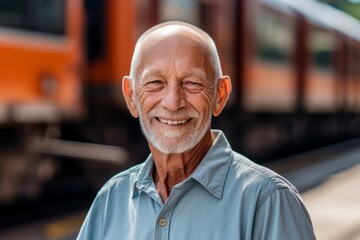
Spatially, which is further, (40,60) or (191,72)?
(40,60)

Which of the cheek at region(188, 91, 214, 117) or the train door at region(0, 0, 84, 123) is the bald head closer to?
the cheek at region(188, 91, 214, 117)

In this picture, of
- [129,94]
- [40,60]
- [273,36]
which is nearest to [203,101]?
[129,94]

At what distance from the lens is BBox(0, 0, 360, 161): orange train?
6891 mm

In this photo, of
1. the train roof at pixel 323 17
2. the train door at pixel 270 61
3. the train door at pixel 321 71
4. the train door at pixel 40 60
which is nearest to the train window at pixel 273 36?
the train door at pixel 270 61

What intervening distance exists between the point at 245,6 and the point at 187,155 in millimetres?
10855

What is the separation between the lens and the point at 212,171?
4.54 ft

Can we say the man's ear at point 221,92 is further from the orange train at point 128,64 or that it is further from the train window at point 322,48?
the train window at point 322,48

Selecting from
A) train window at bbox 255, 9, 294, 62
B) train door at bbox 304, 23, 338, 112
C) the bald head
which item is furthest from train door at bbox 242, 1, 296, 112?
the bald head

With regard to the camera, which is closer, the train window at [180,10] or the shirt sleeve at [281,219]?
the shirt sleeve at [281,219]

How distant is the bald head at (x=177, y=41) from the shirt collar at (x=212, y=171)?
0.13 metres

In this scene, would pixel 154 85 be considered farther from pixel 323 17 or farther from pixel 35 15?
pixel 323 17

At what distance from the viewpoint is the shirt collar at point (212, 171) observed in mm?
1354

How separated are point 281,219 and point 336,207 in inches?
268

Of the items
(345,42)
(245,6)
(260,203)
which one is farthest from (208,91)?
(345,42)
